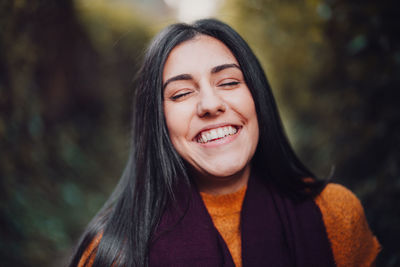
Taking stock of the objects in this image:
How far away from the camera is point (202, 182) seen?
176 centimetres

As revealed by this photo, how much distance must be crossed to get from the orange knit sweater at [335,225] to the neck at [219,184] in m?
0.03

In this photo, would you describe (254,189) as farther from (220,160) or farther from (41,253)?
(41,253)

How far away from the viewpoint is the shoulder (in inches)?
64.1

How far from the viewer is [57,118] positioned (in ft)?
14.2

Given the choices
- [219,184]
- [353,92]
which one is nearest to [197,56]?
[219,184]

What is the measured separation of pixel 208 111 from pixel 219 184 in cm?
49

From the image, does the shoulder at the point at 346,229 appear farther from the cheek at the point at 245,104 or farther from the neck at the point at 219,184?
the cheek at the point at 245,104

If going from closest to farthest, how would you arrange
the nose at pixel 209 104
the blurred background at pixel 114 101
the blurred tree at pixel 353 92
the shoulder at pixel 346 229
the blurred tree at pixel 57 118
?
the nose at pixel 209 104
the shoulder at pixel 346 229
the blurred tree at pixel 353 92
the blurred background at pixel 114 101
the blurred tree at pixel 57 118

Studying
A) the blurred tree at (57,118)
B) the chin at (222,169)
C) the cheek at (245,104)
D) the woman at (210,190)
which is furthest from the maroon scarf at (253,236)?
the blurred tree at (57,118)

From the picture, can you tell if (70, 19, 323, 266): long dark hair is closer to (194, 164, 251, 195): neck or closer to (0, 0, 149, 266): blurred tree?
(194, 164, 251, 195): neck

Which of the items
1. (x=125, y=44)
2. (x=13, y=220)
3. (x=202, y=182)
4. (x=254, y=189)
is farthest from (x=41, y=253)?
(x=125, y=44)

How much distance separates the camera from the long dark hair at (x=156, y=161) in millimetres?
1572

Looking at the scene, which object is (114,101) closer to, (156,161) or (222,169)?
(156,161)

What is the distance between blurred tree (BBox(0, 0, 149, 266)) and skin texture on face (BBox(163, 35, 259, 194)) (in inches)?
32.8
